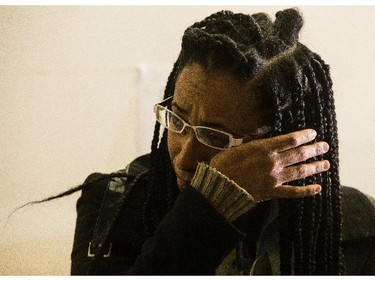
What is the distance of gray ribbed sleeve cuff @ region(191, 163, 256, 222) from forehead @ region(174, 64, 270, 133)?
0.11 metres

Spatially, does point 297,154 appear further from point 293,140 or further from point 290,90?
point 290,90

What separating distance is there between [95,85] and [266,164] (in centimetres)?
87

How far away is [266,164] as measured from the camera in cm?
64

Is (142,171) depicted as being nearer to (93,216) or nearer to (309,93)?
(93,216)

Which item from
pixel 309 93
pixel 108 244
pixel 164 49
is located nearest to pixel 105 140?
pixel 164 49

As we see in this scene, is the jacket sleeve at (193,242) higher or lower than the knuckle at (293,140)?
lower

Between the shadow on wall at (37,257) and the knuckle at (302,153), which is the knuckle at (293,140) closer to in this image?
the knuckle at (302,153)

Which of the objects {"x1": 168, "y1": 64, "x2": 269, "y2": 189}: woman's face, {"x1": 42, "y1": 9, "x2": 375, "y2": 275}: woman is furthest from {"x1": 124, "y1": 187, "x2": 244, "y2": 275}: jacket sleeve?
{"x1": 168, "y1": 64, "x2": 269, "y2": 189}: woman's face

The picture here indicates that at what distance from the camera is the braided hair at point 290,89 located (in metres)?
0.69

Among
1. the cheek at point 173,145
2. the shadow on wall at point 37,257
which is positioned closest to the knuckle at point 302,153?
the cheek at point 173,145

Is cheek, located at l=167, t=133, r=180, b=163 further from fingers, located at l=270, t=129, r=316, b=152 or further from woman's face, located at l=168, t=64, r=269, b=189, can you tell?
fingers, located at l=270, t=129, r=316, b=152

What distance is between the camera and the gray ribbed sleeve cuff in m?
0.60

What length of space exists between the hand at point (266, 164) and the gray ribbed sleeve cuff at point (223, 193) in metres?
0.02
